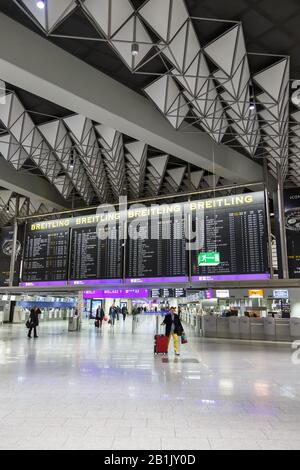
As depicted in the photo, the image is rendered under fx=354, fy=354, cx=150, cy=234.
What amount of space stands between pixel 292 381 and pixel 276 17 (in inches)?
392

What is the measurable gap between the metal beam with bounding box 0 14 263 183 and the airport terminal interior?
6cm

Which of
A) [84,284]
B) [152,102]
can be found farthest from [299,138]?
[84,284]

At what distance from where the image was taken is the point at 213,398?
6.50 meters

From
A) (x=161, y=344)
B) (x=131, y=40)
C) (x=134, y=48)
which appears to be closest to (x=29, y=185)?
(x=131, y=40)

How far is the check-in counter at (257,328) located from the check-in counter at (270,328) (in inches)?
7.9

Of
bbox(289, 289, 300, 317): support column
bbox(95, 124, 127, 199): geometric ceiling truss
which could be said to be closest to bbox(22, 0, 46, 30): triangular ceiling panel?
bbox(95, 124, 127, 199): geometric ceiling truss

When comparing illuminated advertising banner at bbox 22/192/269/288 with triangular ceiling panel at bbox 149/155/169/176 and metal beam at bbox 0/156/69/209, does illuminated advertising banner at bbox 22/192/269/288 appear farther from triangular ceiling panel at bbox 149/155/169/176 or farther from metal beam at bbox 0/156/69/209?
triangular ceiling panel at bbox 149/155/169/176

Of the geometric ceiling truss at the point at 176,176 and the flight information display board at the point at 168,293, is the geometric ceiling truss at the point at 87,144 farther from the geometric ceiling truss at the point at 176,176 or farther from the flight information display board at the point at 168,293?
the flight information display board at the point at 168,293

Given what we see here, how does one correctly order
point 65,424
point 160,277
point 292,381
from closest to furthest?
point 65,424, point 292,381, point 160,277

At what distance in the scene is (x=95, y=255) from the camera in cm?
1767

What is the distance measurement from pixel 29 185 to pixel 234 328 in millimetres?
14957

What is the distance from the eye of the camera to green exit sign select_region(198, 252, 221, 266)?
14117 mm

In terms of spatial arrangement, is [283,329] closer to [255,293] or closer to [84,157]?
[255,293]
